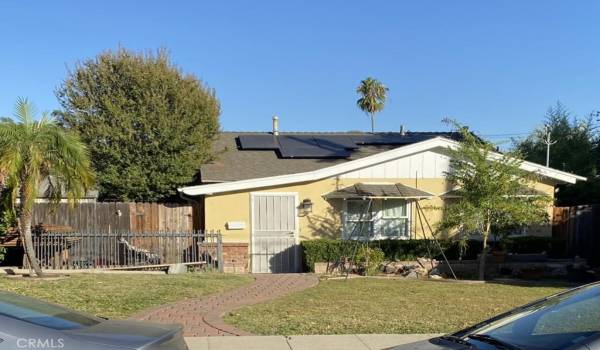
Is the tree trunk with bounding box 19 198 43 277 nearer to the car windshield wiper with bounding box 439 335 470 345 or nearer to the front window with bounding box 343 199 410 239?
the front window with bounding box 343 199 410 239

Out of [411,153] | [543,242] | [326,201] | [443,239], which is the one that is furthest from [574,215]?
[326,201]

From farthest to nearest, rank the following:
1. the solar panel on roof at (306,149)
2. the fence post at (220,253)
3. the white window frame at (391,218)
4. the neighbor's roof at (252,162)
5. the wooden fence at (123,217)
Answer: the solar panel on roof at (306,149)
the neighbor's roof at (252,162)
the white window frame at (391,218)
the wooden fence at (123,217)
the fence post at (220,253)

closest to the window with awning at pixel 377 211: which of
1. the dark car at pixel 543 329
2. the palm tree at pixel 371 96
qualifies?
the dark car at pixel 543 329

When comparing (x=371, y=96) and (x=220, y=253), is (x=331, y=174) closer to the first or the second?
(x=220, y=253)

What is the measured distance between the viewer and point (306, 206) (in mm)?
16625

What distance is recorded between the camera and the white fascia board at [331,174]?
634 inches

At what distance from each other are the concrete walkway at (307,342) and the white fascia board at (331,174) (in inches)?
350

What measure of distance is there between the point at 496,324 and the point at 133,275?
10.9 metres

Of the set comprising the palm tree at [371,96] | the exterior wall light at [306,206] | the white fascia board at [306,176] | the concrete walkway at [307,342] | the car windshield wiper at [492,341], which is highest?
the palm tree at [371,96]

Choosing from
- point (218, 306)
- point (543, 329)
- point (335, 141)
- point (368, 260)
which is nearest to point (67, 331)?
point (543, 329)

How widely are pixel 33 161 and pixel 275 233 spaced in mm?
7036

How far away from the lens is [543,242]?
16.7m

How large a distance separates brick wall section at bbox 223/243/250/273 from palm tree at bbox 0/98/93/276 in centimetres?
458

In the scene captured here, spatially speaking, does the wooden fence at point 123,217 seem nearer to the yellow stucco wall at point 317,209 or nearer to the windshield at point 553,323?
the yellow stucco wall at point 317,209
